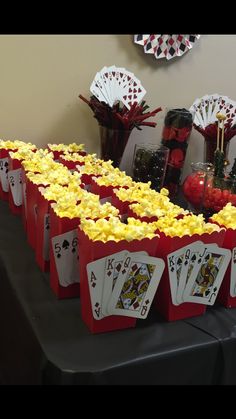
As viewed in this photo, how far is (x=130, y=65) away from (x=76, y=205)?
128 cm

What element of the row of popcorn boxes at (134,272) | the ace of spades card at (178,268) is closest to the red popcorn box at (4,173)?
the row of popcorn boxes at (134,272)

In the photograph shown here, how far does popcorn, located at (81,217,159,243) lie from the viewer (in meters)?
0.84

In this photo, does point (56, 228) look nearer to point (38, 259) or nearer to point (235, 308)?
point (38, 259)

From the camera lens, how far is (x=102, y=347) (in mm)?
831

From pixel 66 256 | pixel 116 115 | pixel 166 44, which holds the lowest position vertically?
pixel 66 256

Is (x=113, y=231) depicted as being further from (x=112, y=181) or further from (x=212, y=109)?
(x=212, y=109)

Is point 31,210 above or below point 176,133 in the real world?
below

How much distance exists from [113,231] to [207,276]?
0.26m

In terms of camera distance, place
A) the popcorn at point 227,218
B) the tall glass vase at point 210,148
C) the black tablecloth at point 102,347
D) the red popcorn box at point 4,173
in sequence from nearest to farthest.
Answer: the black tablecloth at point 102,347, the popcorn at point 227,218, the red popcorn box at point 4,173, the tall glass vase at point 210,148

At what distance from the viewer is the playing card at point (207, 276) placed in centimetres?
94

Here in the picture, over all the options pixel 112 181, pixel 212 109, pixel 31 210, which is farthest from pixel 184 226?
pixel 212 109

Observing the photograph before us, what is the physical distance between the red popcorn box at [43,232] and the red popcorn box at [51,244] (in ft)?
0.19

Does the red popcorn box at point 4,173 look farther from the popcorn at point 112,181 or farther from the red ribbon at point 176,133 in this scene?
the red ribbon at point 176,133
